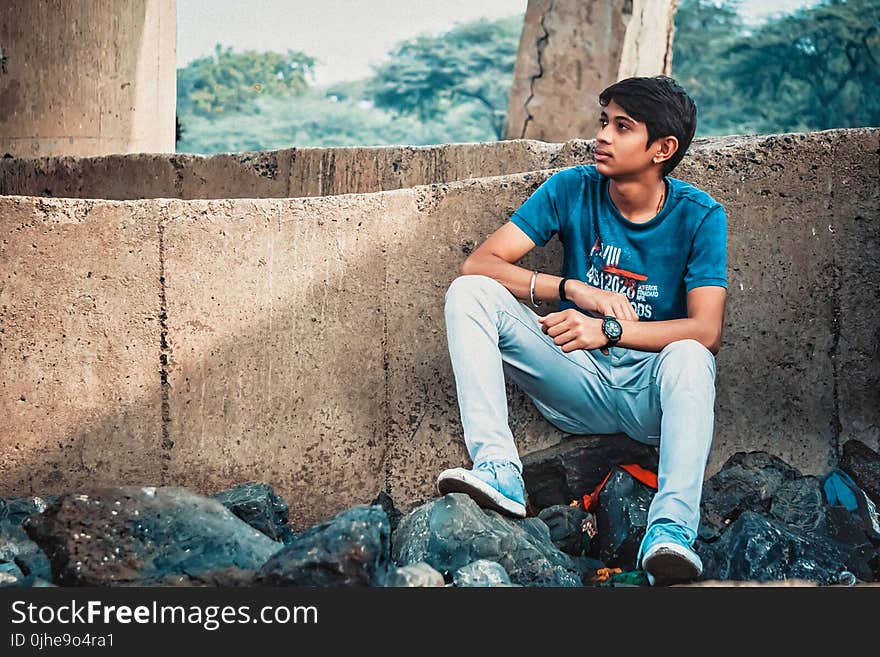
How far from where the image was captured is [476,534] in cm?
297

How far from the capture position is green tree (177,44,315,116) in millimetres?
34844

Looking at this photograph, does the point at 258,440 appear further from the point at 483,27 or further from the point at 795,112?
the point at 483,27

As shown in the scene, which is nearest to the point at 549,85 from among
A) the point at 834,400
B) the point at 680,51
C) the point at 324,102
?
the point at 834,400

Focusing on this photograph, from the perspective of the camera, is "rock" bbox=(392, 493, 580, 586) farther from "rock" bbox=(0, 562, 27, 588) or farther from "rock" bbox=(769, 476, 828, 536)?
"rock" bbox=(0, 562, 27, 588)

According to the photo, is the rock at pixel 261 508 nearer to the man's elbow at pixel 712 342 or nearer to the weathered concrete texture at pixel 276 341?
the weathered concrete texture at pixel 276 341

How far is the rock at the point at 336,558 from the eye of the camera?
8.58 ft

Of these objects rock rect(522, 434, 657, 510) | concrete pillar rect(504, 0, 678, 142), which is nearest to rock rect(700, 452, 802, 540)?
rock rect(522, 434, 657, 510)

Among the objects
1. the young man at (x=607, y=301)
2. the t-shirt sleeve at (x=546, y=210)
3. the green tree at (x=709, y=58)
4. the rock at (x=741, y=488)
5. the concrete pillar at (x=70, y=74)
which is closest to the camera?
the young man at (x=607, y=301)

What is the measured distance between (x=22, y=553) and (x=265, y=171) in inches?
109

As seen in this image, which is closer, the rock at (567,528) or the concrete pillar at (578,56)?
the rock at (567,528)

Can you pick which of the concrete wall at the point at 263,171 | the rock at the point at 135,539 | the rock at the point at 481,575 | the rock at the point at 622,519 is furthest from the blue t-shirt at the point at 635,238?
the concrete wall at the point at 263,171

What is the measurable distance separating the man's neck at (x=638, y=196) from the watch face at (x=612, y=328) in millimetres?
397

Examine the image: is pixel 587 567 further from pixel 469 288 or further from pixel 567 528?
pixel 469 288

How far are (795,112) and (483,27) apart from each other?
11.9m
